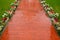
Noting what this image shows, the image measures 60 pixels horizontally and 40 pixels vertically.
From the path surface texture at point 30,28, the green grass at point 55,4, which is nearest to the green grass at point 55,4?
the green grass at point 55,4

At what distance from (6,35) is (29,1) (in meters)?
5.24

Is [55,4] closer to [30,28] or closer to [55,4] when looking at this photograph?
[55,4]

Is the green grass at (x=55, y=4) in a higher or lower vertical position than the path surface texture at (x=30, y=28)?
higher

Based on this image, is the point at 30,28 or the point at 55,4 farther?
the point at 55,4

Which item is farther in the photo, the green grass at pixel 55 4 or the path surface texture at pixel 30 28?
the green grass at pixel 55 4

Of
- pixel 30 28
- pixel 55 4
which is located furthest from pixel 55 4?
pixel 30 28

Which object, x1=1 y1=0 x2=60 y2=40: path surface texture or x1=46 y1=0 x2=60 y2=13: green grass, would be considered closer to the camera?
x1=1 y1=0 x2=60 y2=40: path surface texture

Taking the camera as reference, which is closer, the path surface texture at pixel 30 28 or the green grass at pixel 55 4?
the path surface texture at pixel 30 28

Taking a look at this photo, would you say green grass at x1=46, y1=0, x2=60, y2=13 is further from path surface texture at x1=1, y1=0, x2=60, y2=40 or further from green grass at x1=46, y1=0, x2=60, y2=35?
path surface texture at x1=1, y1=0, x2=60, y2=40

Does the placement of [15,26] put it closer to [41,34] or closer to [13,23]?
[13,23]

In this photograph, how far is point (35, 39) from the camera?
430 cm

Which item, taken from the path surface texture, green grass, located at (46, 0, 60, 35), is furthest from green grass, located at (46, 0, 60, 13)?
Answer: the path surface texture

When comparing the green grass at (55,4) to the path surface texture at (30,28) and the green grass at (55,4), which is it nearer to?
the green grass at (55,4)

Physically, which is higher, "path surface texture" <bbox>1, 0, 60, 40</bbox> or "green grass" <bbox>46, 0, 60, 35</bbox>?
"green grass" <bbox>46, 0, 60, 35</bbox>
